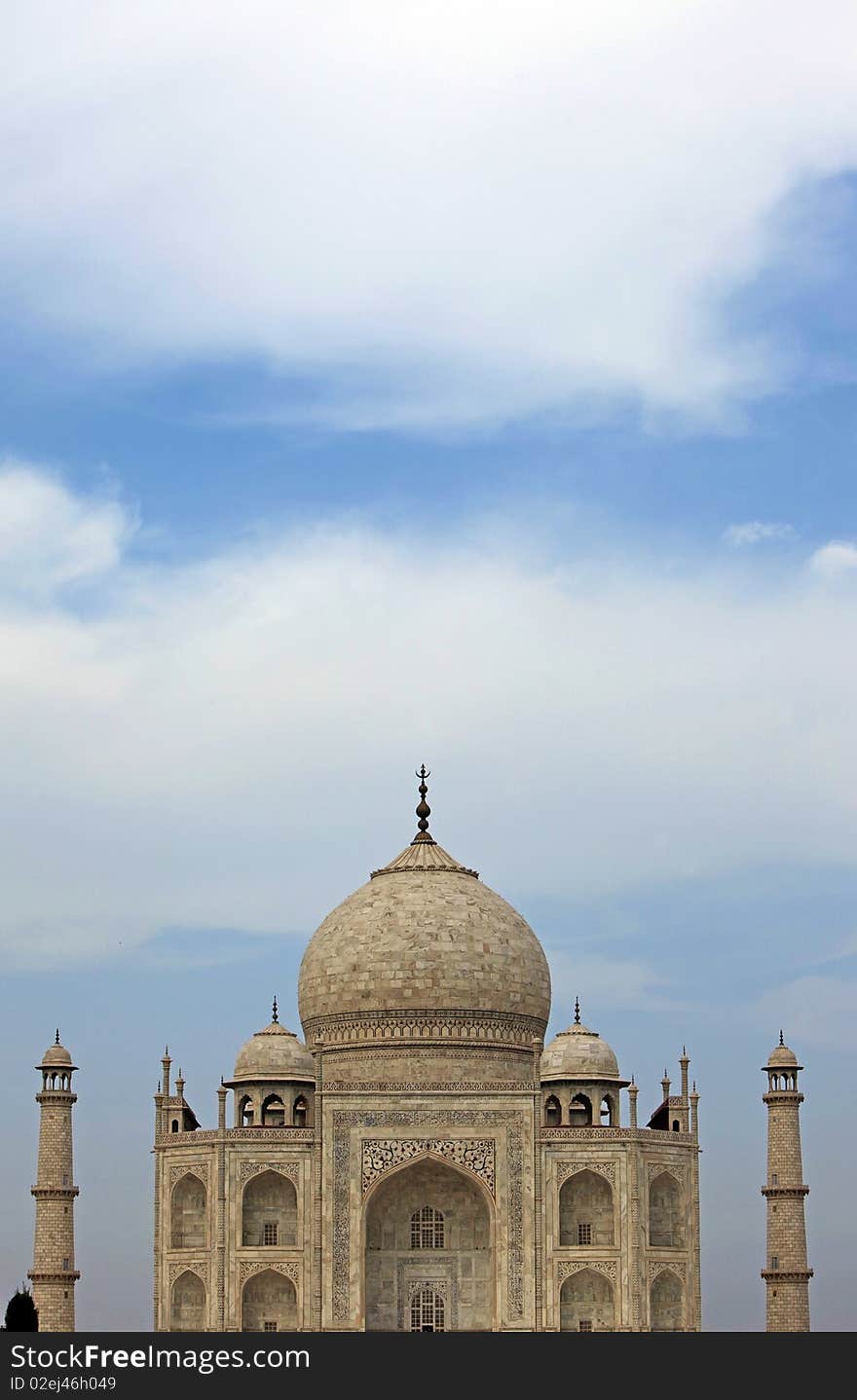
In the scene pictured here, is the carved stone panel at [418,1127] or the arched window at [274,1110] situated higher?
the arched window at [274,1110]

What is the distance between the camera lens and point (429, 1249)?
50438mm

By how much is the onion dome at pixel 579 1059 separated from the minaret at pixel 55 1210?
9.56 m

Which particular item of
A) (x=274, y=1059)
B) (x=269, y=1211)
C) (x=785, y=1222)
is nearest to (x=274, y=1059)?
(x=274, y=1059)

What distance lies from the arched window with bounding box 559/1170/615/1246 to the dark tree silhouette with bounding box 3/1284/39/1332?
33.3 feet

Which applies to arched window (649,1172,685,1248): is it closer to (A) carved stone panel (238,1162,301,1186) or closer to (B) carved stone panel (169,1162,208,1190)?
(A) carved stone panel (238,1162,301,1186)

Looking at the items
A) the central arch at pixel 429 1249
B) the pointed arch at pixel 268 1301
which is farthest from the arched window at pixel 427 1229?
the pointed arch at pixel 268 1301

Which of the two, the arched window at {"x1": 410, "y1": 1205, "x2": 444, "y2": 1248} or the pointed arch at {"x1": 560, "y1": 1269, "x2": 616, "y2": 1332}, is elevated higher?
the arched window at {"x1": 410, "y1": 1205, "x2": 444, "y2": 1248}

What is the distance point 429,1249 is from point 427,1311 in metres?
1.18

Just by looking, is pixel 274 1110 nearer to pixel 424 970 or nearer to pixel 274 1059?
pixel 274 1059

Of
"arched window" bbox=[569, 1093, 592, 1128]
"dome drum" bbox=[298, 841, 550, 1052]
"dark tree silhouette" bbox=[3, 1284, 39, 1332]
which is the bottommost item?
"dark tree silhouette" bbox=[3, 1284, 39, 1332]

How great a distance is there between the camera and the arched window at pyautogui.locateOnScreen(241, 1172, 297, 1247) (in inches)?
1962

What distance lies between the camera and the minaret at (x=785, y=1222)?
52.0 meters

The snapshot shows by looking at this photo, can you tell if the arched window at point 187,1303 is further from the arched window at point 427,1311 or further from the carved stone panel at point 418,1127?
the arched window at point 427,1311

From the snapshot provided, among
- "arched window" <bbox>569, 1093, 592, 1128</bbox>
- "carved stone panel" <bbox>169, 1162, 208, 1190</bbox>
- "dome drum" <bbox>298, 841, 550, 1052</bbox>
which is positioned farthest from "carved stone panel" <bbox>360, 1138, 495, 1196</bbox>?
"carved stone panel" <bbox>169, 1162, 208, 1190</bbox>
